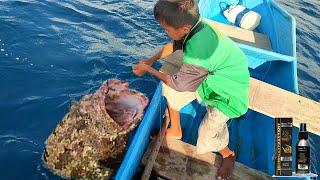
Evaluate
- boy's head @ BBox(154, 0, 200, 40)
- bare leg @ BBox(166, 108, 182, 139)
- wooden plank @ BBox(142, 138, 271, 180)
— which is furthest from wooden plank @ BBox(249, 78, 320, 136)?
boy's head @ BBox(154, 0, 200, 40)

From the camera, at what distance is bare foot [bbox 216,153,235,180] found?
416 centimetres

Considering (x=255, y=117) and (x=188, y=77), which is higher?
(x=188, y=77)

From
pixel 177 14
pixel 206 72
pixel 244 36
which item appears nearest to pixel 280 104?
pixel 206 72

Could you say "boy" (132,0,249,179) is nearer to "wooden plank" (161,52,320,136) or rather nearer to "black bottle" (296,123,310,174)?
"wooden plank" (161,52,320,136)

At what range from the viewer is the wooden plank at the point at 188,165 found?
417 cm

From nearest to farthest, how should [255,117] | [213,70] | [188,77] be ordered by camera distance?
[188,77] → [213,70] → [255,117]

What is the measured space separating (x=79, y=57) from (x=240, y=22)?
3122 millimetres

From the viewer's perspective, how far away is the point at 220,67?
144 inches

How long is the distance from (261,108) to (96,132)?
1980 millimetres

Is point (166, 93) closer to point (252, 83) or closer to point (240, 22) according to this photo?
point (252, 83)

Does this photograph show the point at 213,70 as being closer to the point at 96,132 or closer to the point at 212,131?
the point at 212,131

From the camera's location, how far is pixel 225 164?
4270 mm

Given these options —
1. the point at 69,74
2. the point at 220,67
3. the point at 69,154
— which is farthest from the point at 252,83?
the point at 69,74

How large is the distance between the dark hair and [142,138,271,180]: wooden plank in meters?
1.63
